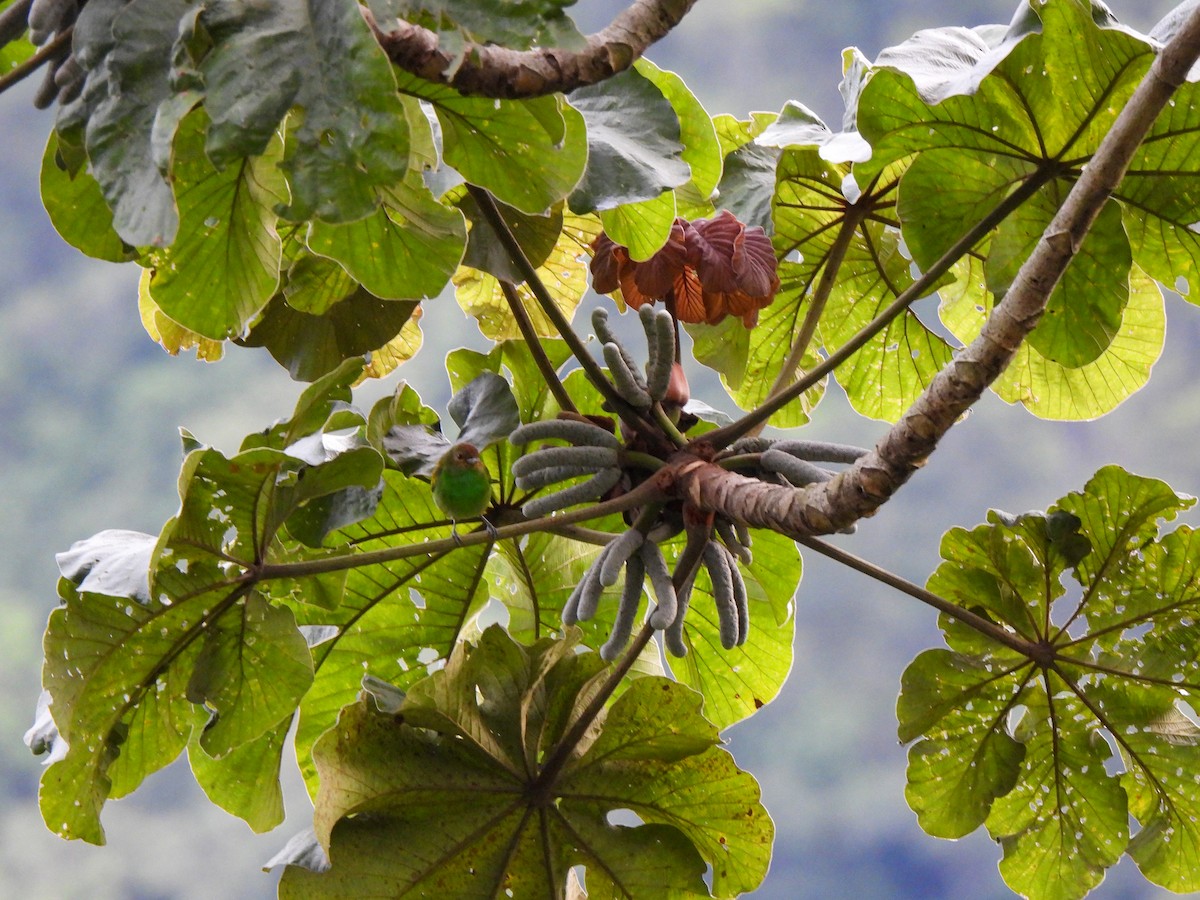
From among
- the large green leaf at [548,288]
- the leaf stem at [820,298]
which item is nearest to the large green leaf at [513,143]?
the leaf stem at [820,298]

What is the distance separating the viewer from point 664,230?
1361 millimetres

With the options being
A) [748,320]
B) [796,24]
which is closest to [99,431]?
[796,24]

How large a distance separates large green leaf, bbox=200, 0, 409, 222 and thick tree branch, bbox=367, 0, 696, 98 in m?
0.04

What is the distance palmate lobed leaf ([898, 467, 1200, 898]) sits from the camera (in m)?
1.45

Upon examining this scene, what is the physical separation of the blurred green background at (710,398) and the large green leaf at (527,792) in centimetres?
1133

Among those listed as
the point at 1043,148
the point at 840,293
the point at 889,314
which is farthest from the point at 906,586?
the point at 840,293

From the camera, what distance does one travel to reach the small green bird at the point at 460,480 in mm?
1202

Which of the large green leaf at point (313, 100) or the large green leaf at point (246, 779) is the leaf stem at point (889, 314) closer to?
the large green leaf at point (313, 100)

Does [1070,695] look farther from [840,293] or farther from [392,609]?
[392,609]

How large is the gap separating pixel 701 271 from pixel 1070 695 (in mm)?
702

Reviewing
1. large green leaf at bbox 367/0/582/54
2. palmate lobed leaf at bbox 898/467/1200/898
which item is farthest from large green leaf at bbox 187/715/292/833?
large green leaf at bbox 367/0/582/54

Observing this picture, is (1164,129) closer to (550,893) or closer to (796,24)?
(550,893)

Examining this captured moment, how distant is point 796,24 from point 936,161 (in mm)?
24548

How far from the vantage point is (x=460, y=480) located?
1206mm
